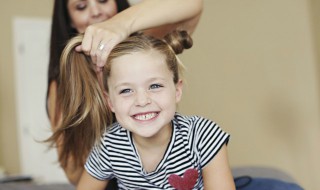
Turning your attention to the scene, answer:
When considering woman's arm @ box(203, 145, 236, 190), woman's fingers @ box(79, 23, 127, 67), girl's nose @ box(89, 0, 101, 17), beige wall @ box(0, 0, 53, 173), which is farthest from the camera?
beige wall @ box(0, 0, 53, 173)

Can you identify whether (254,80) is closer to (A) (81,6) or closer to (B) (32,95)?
(A) (81,6)

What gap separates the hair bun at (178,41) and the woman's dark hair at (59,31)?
0.35 meters

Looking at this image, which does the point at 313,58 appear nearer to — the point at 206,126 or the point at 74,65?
the point at 206,126

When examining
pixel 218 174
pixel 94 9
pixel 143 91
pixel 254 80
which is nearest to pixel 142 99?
pixel 143 91

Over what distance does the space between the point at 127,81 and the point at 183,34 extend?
17 centimetres

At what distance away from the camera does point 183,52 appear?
923 millimetres

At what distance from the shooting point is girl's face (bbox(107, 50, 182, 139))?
814 mm

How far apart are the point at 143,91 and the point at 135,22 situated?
138mm

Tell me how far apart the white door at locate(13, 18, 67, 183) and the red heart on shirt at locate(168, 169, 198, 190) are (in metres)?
1.89

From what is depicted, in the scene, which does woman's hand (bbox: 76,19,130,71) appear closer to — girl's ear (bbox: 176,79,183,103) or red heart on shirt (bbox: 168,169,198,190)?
girl's ear (bbox: 176,79,183,103)

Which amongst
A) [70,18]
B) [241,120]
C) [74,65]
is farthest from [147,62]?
[241,120]

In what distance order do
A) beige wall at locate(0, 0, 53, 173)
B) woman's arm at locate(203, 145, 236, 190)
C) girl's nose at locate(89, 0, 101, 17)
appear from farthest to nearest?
beige wall at locate(0, 0, 53, 173), girl's nose at locate(89, 0, 101, 17), woman's arm at locate(203, 145, 236, 190)

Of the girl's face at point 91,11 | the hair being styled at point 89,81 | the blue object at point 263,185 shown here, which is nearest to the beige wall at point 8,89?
the girl's face at point 91,11

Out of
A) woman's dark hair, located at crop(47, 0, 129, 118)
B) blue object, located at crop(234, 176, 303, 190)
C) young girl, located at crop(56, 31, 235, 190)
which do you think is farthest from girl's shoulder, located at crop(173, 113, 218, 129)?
woman's dark hair, located at crop(47, 0, 129, 118)
